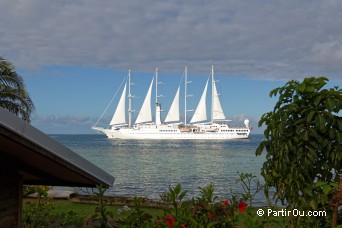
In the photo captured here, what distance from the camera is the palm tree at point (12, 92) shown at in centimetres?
1575

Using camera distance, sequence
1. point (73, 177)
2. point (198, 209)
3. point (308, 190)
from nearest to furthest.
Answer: point (198, 209)
point (73, 177)
point (308, 190)

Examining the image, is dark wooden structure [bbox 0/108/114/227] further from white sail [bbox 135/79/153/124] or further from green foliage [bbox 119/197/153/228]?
white sail [bbox 135/79/153/124]

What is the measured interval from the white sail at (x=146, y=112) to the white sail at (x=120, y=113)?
4.00 meters

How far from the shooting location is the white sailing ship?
106 metres

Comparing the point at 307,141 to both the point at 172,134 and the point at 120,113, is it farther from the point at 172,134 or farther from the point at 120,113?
the point at 172,134

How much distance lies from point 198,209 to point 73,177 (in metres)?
1.29

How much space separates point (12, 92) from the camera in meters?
15.9

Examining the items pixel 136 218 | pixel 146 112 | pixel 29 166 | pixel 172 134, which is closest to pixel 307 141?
pixel 136 218

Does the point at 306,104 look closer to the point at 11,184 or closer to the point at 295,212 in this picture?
the point at 295,212

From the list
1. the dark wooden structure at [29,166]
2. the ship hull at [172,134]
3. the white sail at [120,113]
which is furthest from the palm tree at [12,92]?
the ship hull at [172,134]

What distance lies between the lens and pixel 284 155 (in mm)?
4547

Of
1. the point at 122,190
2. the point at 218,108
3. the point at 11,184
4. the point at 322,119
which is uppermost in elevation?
the point at 218,108

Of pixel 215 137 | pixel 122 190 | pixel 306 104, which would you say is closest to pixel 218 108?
pixel 215 137

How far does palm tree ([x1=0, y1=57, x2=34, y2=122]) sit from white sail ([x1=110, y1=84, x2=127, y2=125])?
279 feet
